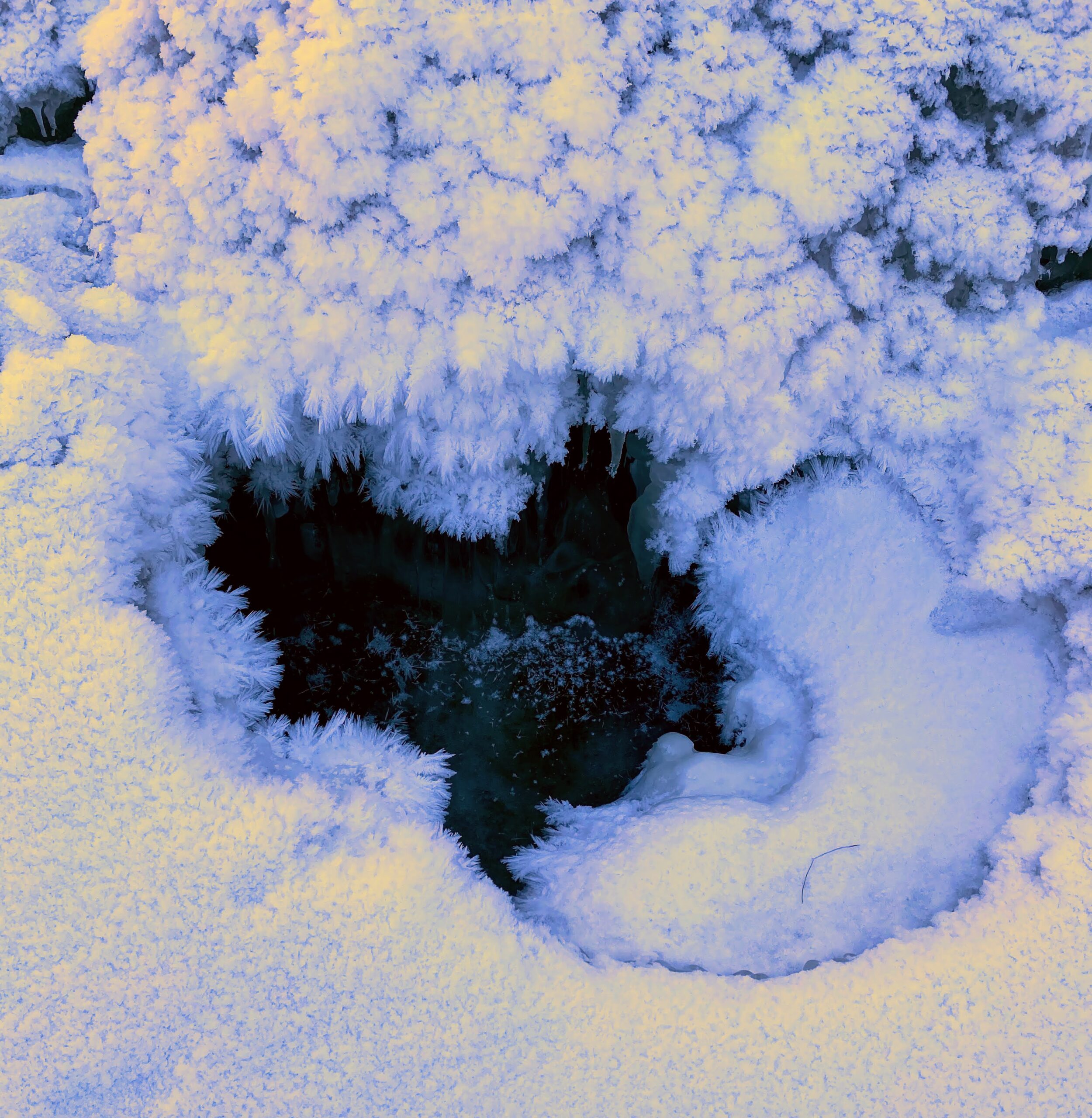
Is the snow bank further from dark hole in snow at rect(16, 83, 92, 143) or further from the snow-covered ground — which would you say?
dark hole in snow at rect(16, 83, 92, 143)

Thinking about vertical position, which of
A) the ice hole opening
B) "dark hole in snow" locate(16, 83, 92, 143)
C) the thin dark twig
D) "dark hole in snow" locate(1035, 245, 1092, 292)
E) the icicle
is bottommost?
the ice hole opening

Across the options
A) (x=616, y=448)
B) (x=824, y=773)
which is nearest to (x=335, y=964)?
(x=824, y=773)

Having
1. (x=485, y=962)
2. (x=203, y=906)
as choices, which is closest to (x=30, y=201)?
(x=203, y=906)

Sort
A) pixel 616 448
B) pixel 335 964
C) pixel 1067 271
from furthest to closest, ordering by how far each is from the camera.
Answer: pixel 616 448, pixel 1067 271, pixel 335 964

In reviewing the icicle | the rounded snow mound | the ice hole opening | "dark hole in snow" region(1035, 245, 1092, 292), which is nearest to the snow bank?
the rounded snow mound

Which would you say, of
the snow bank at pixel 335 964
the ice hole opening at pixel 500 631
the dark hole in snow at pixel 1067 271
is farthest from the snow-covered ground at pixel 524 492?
the ice hole opening at pixel 500 631

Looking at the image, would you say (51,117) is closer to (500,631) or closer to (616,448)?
(616,448)
